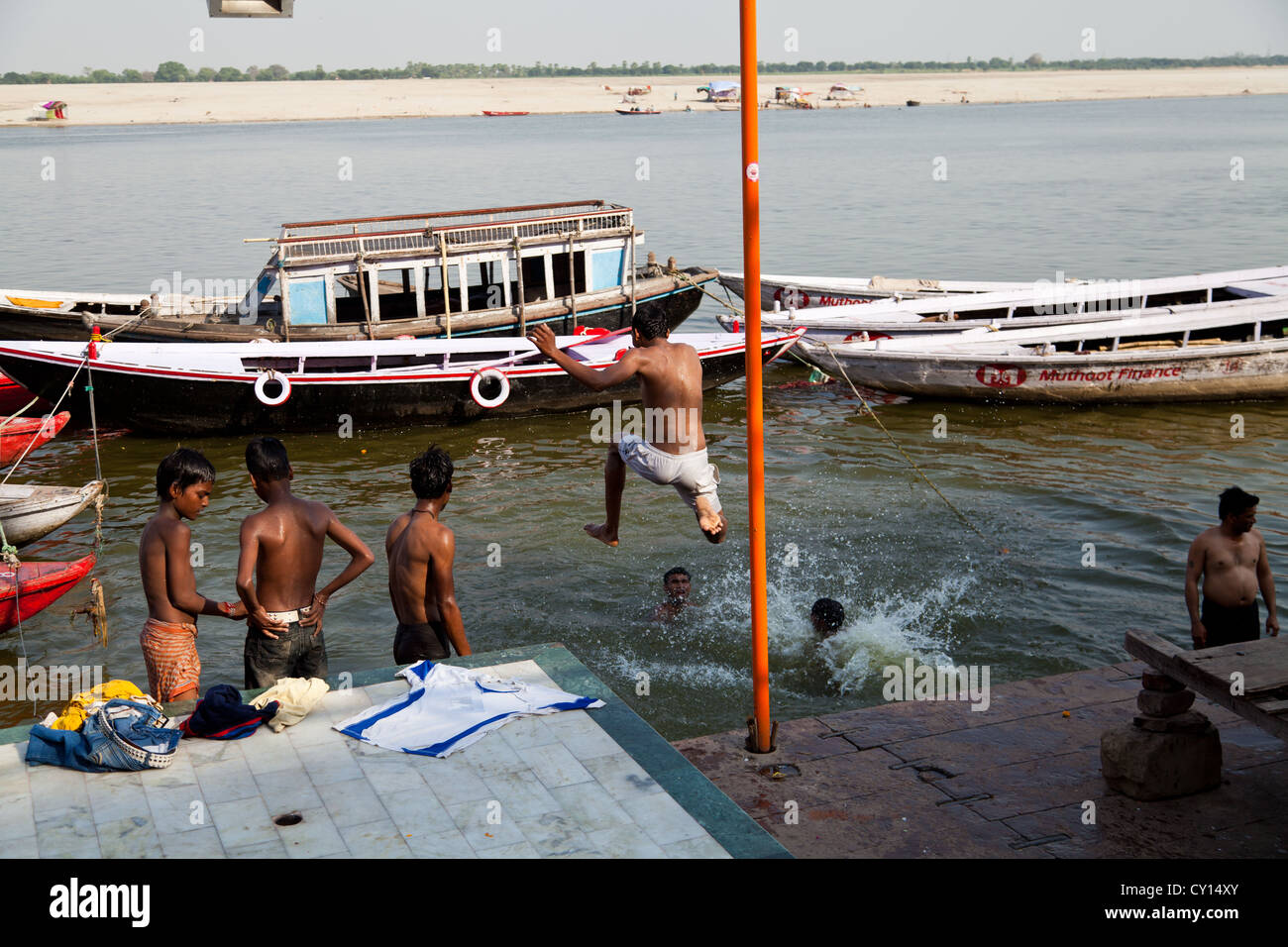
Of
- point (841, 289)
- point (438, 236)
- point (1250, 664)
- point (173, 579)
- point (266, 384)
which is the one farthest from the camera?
point (841, 289)

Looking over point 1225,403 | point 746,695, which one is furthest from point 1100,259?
point 746,695

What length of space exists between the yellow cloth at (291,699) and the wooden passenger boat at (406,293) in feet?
41.8

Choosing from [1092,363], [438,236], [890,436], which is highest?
[438,236]

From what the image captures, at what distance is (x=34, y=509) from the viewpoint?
11.7m

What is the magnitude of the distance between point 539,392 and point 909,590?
337 inches

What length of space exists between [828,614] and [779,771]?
300 centimetres

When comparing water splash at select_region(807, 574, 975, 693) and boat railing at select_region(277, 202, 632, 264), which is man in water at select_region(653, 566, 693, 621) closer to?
water splash at select_region(807, 574, 975, 693)

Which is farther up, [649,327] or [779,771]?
[649,327]

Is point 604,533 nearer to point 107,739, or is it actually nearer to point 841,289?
point 107,739

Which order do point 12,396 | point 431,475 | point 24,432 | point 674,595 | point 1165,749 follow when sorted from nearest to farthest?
point 1165,749, point 431,475, point 674,595, point 24,432, point 12,396

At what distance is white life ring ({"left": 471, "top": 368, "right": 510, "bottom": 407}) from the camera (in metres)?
17.8

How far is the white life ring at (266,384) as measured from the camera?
56.3 feet

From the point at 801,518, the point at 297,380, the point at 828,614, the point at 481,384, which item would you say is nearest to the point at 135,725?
the point at 828,614

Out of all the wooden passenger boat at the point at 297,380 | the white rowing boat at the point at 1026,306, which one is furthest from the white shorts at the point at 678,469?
the white rowing boat at the point at 1026,306
